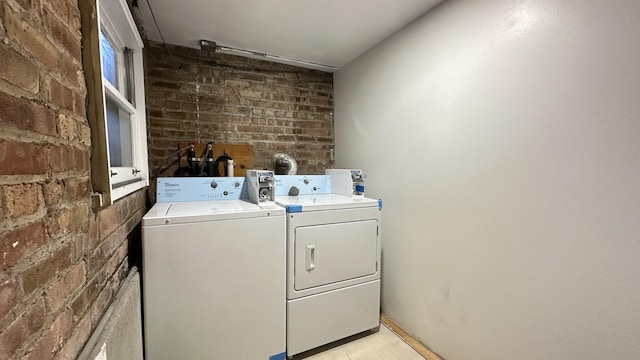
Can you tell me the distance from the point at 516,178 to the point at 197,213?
68.9 inches

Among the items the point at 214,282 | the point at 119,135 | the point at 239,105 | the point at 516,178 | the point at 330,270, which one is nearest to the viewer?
the point at 516,178

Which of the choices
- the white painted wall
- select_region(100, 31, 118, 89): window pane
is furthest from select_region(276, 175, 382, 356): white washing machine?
select_region(100, 31, 118, 89): window pane

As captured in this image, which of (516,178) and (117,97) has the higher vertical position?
(117,97)

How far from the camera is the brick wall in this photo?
20.1 inches

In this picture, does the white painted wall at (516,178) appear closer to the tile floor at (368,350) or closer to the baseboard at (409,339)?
the baseboard at (409,339)

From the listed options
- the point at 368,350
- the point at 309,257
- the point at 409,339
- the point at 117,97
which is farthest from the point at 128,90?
the point at 409,339

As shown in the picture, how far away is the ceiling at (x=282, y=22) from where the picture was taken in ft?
5.77

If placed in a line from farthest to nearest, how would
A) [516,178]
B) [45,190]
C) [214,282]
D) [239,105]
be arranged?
[239,105], [214,282], [516,178], [45,190]

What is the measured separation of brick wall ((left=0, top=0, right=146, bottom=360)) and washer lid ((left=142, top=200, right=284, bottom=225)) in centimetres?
45

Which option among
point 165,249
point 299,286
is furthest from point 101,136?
point 299,286

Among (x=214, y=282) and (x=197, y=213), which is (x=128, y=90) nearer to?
(x=197, y=213)

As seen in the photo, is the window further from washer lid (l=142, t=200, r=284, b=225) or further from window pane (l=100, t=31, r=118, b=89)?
washer lid (l=142, t=200, r=284, b=225)

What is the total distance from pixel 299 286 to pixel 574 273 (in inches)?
55.9

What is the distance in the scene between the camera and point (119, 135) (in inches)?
66.4
